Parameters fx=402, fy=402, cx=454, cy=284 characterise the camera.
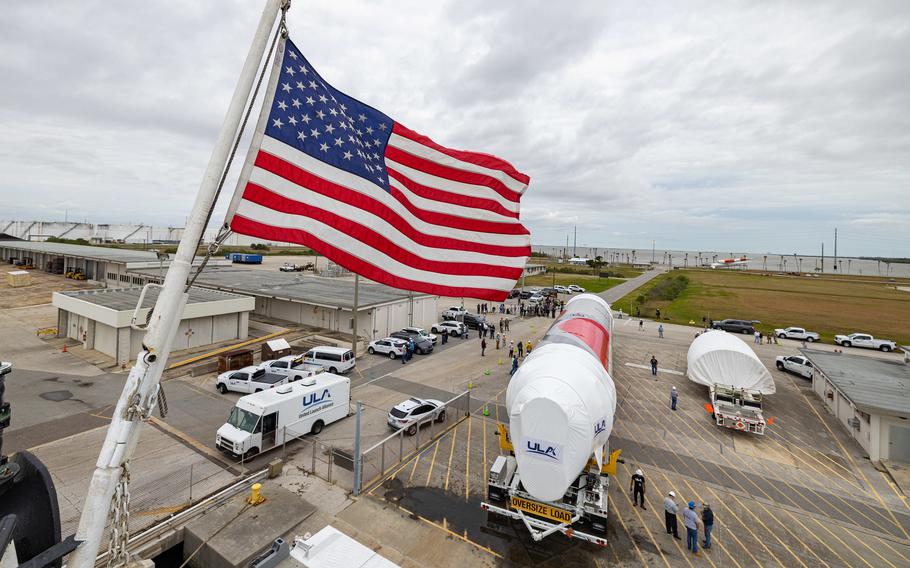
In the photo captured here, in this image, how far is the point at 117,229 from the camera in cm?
18562

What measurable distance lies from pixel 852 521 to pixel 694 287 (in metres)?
89.2

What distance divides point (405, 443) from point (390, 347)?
543 inches

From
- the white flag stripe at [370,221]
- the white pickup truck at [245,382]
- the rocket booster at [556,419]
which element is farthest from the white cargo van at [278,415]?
the white flag stripe at [370,221]

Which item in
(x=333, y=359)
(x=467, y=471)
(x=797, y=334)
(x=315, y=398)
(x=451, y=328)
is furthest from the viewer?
(x=797, y=334)

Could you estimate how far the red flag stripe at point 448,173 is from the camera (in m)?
9.27

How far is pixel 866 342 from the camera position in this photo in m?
40.6

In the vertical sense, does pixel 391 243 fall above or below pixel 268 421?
above

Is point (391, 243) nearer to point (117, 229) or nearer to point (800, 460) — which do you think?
point (800, 460)

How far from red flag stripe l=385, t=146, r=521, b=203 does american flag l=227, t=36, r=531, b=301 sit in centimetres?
3

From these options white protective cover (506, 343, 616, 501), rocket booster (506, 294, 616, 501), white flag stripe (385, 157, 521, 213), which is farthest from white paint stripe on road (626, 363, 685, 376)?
white flag stripe (385, 157, 521, 213)

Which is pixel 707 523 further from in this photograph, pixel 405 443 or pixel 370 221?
pixel 370 221

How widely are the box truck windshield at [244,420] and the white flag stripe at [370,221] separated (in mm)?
11691

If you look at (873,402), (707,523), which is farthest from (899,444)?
(707,523)

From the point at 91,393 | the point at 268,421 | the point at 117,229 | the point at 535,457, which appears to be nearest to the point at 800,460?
the point at 535,457
